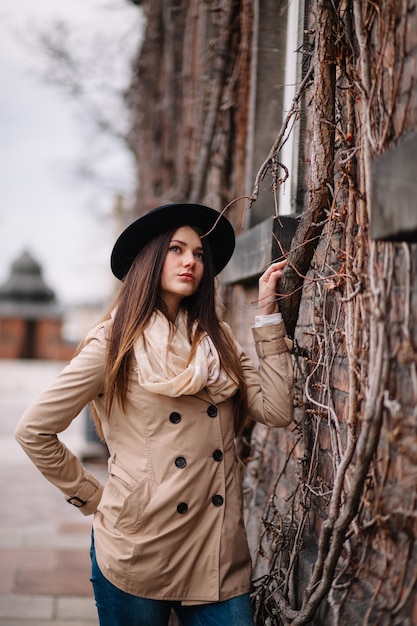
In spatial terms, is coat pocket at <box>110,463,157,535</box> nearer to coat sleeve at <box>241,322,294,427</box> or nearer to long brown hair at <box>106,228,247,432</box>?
long brown hair at <box>106,228,247,432</box>

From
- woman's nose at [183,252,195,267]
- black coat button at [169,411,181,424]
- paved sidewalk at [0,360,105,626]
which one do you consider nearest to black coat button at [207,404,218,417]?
black coat button at [169,411,181,424]

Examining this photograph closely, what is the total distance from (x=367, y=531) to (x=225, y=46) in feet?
12.2

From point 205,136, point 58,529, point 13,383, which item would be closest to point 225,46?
point 205,136

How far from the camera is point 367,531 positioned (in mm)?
2010

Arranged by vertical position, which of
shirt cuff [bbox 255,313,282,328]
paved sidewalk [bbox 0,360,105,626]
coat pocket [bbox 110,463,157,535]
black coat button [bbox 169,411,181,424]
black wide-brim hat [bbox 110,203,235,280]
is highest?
black wide-brim hat [bbox 110,203,235,280]

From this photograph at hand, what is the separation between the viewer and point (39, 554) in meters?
5.86

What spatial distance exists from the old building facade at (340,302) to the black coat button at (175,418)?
474 millimetres

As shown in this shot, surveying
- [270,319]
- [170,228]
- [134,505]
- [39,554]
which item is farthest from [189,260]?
[39,554]

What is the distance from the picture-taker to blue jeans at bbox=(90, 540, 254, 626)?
2.44 metres

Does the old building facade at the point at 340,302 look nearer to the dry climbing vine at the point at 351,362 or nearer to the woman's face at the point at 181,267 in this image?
the dry climbing vine at the point at 351,362

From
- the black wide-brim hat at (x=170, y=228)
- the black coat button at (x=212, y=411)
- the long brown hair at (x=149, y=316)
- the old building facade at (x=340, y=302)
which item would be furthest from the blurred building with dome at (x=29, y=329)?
the black coat button at (x=212, y=411)

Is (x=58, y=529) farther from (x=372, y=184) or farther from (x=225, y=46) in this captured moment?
(x=372, y=184)

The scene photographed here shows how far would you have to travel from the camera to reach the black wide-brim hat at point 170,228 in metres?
2.73

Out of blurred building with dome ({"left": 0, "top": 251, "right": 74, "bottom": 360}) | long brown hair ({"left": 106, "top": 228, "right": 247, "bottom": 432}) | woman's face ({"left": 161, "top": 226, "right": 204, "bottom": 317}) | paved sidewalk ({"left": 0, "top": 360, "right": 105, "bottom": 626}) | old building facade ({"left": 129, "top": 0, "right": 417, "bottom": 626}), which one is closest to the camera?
old building facade ({"left": 129, "top": 0, "right": 417, "bottom": 626})
